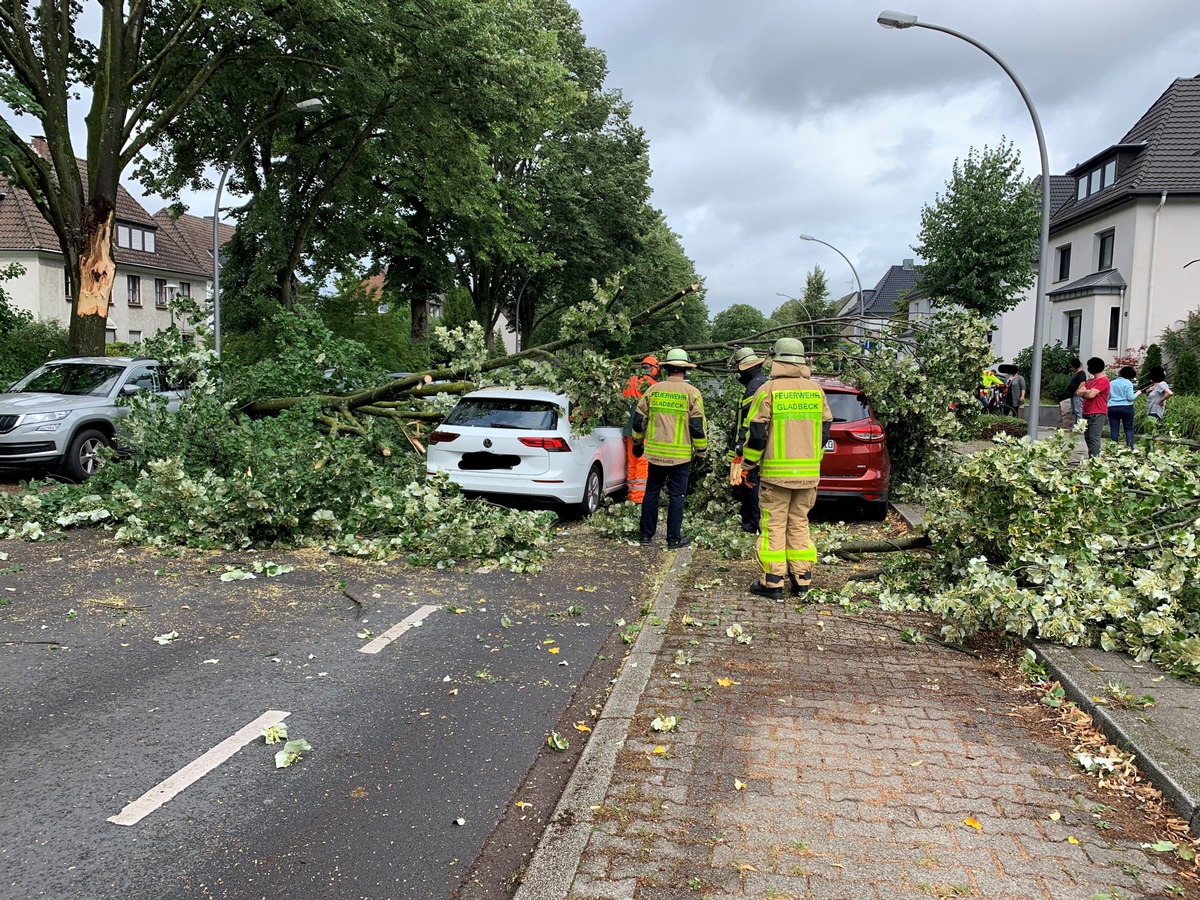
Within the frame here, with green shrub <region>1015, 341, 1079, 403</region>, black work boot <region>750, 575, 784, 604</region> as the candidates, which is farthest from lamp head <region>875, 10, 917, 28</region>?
green shrub <region>1015, 341, 1079, 403</region>

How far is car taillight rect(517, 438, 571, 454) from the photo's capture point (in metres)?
9.45

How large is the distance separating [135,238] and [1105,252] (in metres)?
45.4

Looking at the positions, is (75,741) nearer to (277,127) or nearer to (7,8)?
(7,8)

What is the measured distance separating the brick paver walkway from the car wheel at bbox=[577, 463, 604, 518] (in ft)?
16.4

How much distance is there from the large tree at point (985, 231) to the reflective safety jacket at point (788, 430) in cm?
2136

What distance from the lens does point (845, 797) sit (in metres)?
3.48

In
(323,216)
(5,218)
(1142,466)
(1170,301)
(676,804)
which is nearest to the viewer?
(676,804)

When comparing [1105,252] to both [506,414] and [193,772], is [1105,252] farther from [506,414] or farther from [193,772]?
[193,772]

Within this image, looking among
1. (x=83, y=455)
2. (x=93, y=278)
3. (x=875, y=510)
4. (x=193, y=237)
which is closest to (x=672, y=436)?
(x=875, y=510)

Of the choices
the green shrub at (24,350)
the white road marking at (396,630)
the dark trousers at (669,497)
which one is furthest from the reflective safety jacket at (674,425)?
the green shrub at (24,350)

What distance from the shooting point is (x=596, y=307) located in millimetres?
10672

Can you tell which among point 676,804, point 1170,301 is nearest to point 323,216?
point 676,804

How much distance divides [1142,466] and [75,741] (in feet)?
21.1

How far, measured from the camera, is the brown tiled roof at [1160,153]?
29844 millimetres
